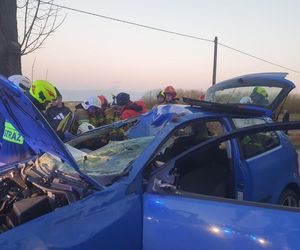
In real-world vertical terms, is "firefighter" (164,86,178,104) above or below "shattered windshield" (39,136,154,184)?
below

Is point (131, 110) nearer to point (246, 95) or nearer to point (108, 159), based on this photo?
point (246, 95)

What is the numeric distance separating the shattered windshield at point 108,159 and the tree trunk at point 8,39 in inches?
186

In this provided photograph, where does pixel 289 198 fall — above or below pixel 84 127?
below

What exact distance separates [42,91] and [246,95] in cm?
266

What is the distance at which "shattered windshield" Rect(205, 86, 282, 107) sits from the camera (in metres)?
5.71

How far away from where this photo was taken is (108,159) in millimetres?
3418

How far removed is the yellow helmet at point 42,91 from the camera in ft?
18.0

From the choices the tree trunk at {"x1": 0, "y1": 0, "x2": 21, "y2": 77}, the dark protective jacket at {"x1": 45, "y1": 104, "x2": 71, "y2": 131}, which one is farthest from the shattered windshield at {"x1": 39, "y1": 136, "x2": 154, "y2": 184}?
the tree trunk at {"x1": 0, "y1": 0, "x2": 21, "y2": 77}

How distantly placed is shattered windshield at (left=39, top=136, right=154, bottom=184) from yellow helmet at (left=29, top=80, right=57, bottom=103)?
197 cm

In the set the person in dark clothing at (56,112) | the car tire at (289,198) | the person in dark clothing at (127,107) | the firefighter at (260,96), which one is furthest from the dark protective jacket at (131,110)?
the car tire at (289,198)

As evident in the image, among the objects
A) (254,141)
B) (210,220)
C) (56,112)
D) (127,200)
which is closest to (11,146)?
(127,200)

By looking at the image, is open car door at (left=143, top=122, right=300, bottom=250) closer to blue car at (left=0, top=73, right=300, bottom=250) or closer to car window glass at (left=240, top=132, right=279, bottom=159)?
blue car at (left=0, top=73, right=300, bottom=250)

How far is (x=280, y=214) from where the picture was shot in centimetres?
255

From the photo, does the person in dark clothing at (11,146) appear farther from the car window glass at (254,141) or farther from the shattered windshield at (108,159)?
the car window glass at (254,141)
